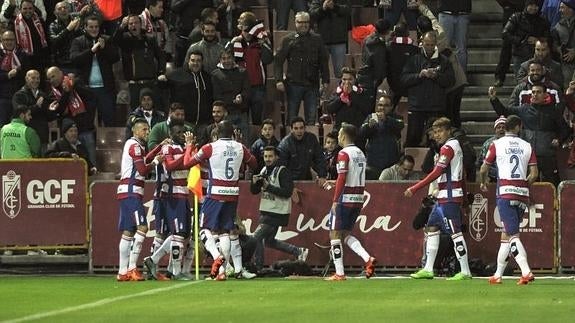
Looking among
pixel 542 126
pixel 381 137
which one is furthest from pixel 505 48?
pixel 381 137

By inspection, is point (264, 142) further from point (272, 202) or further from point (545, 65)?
point (545, 65)

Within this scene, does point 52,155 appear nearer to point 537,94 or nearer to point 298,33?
point 298,33

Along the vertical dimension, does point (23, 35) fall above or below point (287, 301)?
above

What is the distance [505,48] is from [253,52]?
419cm

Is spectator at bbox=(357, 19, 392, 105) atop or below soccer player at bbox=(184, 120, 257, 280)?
atop

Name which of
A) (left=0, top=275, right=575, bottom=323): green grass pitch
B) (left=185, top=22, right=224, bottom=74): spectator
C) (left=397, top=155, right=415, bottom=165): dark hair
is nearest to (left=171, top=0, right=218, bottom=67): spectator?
(left=185, top=22, right=224, bottom=74): spectator

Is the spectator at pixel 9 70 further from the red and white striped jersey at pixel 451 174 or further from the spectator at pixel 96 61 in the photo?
the red and white striped jersey at pixel 451 174

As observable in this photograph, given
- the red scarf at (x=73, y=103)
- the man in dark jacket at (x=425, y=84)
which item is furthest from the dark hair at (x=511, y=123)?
the red scarf at (x=73, y=103)

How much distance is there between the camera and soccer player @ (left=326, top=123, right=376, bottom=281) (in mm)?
21344

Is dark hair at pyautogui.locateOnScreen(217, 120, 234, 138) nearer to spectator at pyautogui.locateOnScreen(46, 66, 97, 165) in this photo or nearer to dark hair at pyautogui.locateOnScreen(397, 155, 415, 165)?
dark hair at pyautogui.locateOnScreen(397, 155, 415, 165)

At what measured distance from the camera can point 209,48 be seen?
83.0ft

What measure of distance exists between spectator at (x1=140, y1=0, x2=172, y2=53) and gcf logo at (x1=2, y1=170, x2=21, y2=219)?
362cm

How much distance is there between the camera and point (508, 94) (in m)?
26.9

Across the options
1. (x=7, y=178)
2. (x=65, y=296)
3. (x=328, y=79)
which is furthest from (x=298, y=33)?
(x=65, y=296)
